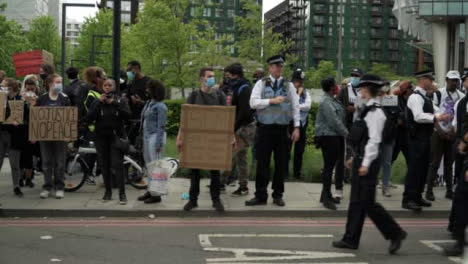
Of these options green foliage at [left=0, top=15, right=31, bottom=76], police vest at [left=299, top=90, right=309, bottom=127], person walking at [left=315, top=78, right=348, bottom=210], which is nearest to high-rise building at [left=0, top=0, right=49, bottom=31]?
green foliage at [left=0, top=15, right=31, bottom=76]

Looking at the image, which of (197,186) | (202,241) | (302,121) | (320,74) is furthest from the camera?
(320,74)

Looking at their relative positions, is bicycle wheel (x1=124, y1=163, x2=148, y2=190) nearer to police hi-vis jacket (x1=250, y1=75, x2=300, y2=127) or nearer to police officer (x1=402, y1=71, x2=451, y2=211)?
police hi-vis jacket (x1=250, y1=75, x2=300, y2=127)

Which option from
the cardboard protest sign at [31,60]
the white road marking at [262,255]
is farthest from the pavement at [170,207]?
the cardboard protest sign at [31,60]

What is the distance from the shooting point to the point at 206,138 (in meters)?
9.22

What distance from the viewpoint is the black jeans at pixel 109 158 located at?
9.66 metres

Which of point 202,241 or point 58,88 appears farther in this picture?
point 58,88

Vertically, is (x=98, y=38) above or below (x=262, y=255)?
above

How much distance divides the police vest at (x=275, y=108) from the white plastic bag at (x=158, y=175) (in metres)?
1.59

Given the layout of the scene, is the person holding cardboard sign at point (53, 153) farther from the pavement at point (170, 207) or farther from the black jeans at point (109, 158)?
the black jeans at point (109, 158)

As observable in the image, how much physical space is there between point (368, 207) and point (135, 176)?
203 inches

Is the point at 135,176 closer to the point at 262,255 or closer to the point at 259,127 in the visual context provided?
the point at 259,127

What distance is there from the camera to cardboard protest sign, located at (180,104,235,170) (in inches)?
359

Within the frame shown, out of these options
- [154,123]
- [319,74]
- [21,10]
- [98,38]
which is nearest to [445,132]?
[154,123]

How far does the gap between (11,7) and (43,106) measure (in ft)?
334
